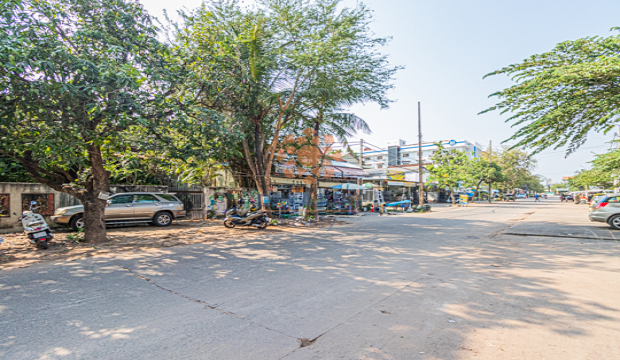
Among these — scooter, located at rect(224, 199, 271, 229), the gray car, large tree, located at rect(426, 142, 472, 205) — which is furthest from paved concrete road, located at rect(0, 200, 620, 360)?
large tree, located at rect(426, 142, 472, 205)

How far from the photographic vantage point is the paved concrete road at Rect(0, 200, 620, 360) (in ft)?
10.5

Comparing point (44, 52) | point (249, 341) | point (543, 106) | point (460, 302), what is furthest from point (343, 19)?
point (249, 341)

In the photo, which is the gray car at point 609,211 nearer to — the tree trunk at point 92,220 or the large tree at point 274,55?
the large tree at point 274,55

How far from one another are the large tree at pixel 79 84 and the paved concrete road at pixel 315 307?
3083mm

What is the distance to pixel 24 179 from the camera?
12656 millimetres

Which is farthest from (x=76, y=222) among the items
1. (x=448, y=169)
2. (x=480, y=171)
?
(x=480, y=171)

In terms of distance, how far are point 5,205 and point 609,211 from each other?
22595 millimetres

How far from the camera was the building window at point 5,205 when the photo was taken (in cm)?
1115

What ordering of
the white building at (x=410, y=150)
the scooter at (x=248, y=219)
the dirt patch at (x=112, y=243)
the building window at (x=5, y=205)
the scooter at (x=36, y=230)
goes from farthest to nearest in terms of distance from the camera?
the white building at (x=410, y=150), the scooter at (x=248, y=219), the building window at (x=5, y=205), the scooter at (x=36, y=230), the dirt patch at (x=112, y=243)

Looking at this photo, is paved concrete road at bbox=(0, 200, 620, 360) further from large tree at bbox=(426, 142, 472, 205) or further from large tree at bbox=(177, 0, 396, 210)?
large tree at bbox=(426, 142, 472, 205)

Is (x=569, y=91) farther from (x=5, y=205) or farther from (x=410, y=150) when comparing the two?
(x=410, y=150)

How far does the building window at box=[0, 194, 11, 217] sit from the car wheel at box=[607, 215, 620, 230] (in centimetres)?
2254

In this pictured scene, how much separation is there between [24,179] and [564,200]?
6971 centimetres

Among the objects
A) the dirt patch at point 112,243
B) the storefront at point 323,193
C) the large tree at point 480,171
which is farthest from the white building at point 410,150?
the dirt patch at point 112,243
